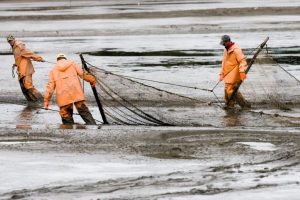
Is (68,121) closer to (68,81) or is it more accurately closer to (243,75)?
(68,81)

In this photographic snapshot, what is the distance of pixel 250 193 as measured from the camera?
10438mm

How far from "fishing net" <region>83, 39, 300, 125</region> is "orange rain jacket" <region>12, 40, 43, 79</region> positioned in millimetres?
3132

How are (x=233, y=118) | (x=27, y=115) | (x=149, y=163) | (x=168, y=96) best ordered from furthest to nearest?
1. (x=27, y=115)
2. (x=168, y=96)
3. (x=233, y=118)
4. (x=149, y=163)

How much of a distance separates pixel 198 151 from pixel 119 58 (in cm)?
1478

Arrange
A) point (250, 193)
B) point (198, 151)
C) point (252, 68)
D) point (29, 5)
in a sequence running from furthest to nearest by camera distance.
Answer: point (29, 5)
point (252, 68)
point (198, 151)
point (250, 193)

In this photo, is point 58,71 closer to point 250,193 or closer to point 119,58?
point 250,193

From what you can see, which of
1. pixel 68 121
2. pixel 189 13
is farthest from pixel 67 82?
pixel 189 13

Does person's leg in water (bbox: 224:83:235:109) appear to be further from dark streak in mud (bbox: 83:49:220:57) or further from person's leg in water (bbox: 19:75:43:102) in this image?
dark streak in mud (bbox: 83:49:220:57)

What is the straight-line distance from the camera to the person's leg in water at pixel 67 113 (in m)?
15.9

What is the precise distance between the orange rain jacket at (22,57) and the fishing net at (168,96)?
3132 mm

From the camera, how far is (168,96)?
691 inches

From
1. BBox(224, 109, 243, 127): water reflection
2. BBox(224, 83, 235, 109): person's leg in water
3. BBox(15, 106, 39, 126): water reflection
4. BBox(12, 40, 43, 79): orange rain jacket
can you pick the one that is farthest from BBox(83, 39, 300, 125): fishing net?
BBox(12, 40, 43, 79): orange rain jacket

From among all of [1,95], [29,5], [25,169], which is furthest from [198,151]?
[29,5]

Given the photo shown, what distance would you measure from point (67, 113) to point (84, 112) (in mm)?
316
